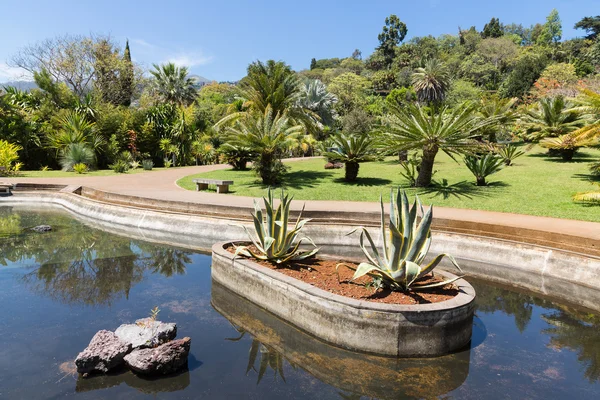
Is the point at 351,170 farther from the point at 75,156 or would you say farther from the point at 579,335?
the point at 75,156

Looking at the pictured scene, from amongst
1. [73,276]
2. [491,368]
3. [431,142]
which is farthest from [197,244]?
[431,142]

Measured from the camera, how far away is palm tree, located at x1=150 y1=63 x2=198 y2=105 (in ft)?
131

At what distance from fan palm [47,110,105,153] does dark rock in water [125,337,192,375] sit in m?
22.3

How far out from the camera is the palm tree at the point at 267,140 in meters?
15.2

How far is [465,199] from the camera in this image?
12359 mm

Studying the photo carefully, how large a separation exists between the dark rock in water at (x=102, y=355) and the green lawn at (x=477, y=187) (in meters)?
9.83

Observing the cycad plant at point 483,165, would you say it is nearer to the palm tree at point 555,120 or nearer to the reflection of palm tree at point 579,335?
the palm tree at point 555,120

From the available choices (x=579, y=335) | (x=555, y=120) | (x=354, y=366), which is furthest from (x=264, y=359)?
(x=555, y=120)

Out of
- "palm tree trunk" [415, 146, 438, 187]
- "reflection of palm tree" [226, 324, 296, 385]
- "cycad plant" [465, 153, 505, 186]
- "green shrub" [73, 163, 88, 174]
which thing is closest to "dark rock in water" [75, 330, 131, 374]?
"reflection of palm tree" [226, 324, 296, 385]

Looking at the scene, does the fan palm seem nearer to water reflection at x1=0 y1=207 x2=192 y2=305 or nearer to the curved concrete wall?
the curved concrete wall

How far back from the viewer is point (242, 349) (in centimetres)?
452

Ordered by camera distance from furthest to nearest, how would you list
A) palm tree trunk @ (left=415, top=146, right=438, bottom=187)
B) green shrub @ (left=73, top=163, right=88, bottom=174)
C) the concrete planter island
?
green shrub @ (left=73, top=163, right=88, bottom=174)
palm tree trunk @ (left=415, top=146, right=438, bottom=187)
the concrete planter island

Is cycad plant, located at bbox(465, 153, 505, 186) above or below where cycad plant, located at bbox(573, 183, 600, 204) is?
above

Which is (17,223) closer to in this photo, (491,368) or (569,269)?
(491,368)
